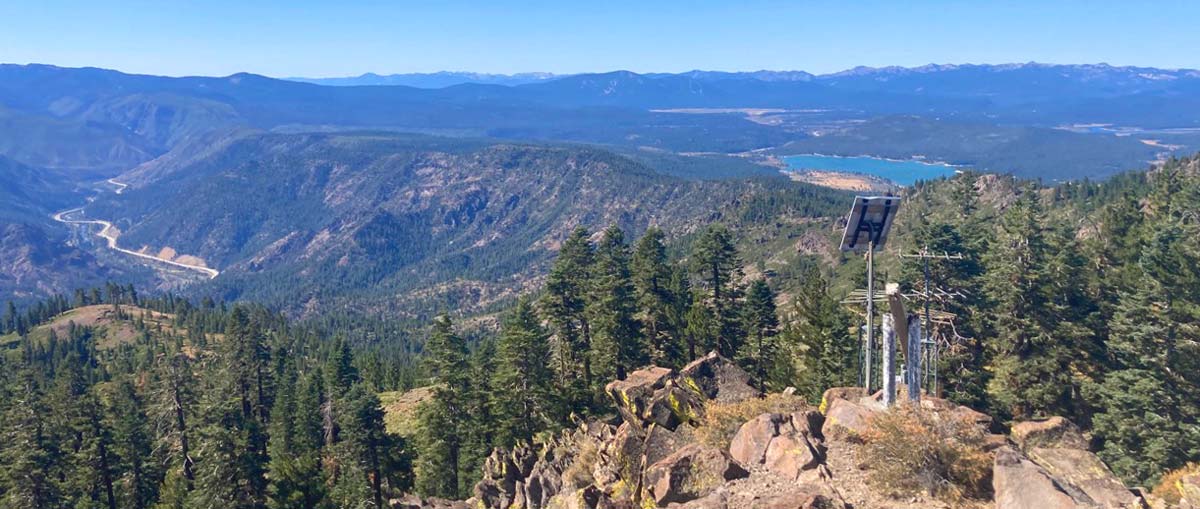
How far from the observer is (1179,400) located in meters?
36.1

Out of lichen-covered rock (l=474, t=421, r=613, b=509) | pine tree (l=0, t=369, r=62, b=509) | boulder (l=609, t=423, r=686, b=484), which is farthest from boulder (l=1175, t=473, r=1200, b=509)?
pine tree (l=0, t=369, r=62, b=509)

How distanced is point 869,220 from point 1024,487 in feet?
34.4

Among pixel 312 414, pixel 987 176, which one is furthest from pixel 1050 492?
pixel 987 176

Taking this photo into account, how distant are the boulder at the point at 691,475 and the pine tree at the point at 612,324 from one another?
967 inches

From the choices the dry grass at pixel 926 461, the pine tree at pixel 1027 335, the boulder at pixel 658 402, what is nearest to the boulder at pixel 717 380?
the boulder at pixel 658 402

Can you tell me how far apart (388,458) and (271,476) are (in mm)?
8136

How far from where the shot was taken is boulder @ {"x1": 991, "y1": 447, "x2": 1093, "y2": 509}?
858 inches

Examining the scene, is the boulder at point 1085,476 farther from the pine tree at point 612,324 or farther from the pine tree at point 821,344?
the pine tree at point 612,324

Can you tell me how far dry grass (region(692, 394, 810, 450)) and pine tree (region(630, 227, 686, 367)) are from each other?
66.3ft

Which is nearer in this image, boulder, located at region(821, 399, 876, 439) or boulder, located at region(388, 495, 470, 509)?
boulder, located at region(821, 399, 876, 439)

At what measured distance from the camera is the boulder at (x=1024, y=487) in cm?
2178

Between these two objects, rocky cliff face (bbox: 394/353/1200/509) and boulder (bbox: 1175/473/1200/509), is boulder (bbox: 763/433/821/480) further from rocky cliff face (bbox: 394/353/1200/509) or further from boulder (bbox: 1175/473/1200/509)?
boulder (bbox: 1175/473/1200/509)

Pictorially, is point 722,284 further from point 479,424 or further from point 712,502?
point 712,502

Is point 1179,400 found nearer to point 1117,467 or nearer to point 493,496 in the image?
point 1117,467
